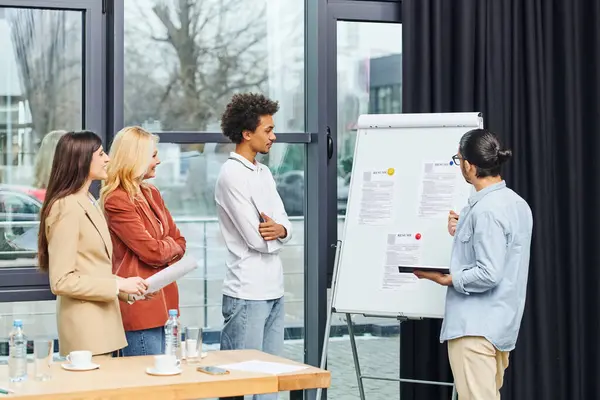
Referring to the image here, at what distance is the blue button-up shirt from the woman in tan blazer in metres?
1.29

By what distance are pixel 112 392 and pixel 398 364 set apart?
2.56 meters

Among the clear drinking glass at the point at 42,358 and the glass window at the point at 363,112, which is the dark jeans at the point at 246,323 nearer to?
the glass window at the point at 363,112

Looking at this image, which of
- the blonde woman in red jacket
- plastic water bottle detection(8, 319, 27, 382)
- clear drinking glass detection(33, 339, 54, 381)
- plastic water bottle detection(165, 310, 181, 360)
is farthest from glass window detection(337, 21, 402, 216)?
plastic water bottle detection(8, 319, 27, 382)

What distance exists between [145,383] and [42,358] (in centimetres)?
39

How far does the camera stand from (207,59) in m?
4.62

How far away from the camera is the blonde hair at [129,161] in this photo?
3.66m

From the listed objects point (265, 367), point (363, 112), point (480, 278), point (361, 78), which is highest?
point (361, 78)

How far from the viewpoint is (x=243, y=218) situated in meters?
3.95

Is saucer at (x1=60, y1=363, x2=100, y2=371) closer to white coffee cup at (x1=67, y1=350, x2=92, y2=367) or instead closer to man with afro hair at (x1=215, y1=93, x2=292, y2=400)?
white coffee cup at (x1=67, y1=350, x2=92, y2=367)

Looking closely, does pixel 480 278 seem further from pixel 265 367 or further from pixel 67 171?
pixel 67 171

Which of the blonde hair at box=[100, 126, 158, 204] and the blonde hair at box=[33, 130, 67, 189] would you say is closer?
the blonde hair at box=[100, 126, 158, 204]

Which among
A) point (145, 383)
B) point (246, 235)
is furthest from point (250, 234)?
point (145, 383)

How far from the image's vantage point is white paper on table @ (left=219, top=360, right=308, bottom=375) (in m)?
2.96

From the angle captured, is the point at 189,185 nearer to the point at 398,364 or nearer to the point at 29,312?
the point at 29,312
